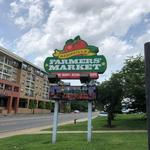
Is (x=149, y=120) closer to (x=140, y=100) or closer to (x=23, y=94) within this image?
(x=140, y=100)

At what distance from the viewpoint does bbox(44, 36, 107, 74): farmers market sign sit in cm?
1755

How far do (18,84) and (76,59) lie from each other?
82026 mm

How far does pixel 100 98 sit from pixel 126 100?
354 centimetres

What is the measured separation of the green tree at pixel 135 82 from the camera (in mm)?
27734

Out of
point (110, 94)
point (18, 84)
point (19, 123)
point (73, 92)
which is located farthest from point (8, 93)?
point (73, 92)

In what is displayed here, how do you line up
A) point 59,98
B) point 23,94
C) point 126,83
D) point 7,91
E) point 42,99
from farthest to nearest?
point 42,99 → point 23,94 → point 7,91 → point 126,83 → point 59,98

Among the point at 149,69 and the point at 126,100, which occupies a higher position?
the point at 126,100

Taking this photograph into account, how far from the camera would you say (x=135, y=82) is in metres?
28.0

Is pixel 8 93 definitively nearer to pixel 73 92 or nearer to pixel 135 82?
pixel 135 82

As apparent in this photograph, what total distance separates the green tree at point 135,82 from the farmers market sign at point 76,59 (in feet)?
34.8

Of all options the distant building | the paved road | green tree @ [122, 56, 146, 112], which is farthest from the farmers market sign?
the distant building

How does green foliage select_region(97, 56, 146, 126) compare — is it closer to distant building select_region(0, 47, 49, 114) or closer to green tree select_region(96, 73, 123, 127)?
green tree select_region(96, 73, 123, 127)

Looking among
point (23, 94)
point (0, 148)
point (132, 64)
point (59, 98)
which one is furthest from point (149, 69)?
point (23, 94)

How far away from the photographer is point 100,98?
98.2 feet
